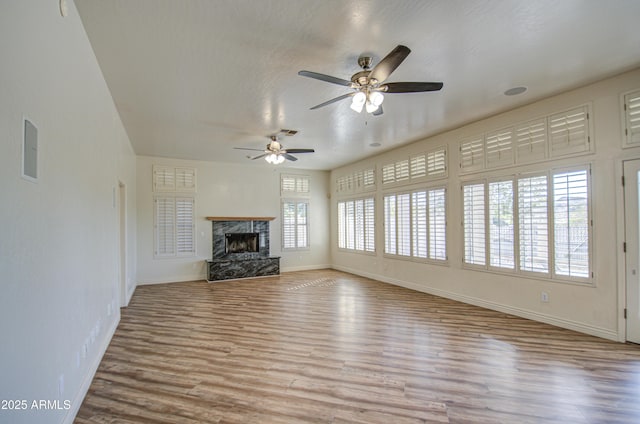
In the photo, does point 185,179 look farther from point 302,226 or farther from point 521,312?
point 521,312

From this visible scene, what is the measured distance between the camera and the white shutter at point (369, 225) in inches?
309

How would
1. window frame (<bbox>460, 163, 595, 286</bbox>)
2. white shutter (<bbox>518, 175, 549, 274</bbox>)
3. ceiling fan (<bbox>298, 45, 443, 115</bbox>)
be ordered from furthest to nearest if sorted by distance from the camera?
white shutter (<bbox>518, 175, 549, 274</bbox>)
window frame (<bbox>460, 163, 595, 286</bbox>)
ceiling fan (<bbox>298, 45, 443, 115</bbox>)

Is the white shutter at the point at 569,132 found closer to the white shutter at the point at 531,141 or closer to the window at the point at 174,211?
the white shutter at the point at 531,141

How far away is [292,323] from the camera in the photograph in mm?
4477

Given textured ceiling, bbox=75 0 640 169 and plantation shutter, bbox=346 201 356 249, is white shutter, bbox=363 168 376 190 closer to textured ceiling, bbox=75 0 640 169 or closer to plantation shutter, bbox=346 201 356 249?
plantation shutter, bbox=346 201 356 249

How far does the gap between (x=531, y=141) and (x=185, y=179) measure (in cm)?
760

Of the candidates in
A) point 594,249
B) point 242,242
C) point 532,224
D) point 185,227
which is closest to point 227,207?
point 242,242

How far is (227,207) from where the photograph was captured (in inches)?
335

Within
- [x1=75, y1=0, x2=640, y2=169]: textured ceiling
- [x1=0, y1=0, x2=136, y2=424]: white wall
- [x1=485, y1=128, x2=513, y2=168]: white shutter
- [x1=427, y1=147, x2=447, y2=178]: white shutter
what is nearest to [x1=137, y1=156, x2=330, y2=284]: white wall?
[x1=75, y1=0, x2=640, y2=169]: textured ceiling

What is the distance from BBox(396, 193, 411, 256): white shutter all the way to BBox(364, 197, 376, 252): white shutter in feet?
3.25

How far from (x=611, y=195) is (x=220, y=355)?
5.13 m

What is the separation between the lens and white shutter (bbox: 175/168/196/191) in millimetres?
7855

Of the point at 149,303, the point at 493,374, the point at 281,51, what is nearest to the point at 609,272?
the point at 493,374

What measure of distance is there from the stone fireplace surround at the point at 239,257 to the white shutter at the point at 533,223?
6.04m
